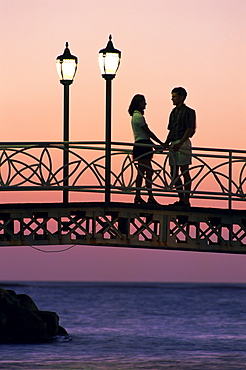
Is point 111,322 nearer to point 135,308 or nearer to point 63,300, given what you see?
point 135,308

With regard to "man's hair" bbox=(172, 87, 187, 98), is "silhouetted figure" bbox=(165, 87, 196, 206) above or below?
below

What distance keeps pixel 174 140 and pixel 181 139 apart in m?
0.24

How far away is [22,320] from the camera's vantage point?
45375 mm

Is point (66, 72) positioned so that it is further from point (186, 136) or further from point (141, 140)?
point (186, 136)

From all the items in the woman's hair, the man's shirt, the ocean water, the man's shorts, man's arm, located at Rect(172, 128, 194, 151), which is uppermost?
the woman's hair

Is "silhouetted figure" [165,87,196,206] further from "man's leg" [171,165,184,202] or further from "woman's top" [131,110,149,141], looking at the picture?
"woman's top" [131,110,149,141]

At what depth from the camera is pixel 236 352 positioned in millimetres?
52344

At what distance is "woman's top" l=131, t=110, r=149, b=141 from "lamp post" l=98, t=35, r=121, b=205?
0.55 meters

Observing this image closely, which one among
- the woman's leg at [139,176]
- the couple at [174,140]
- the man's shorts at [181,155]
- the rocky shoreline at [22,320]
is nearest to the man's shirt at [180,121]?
the couple at [174,140]

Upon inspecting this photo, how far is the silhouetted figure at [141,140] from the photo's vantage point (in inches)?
763

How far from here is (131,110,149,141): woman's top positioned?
63.7 feet

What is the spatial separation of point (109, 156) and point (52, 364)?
2361cm

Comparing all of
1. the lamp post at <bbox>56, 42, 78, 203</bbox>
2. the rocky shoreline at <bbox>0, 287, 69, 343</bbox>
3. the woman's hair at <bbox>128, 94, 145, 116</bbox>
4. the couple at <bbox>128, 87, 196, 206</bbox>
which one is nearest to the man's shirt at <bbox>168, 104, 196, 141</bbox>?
the couple at <bbox>128, 87, 196, 206</bbox>

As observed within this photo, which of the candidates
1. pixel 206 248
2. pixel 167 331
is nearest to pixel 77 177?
pixel 206 248
